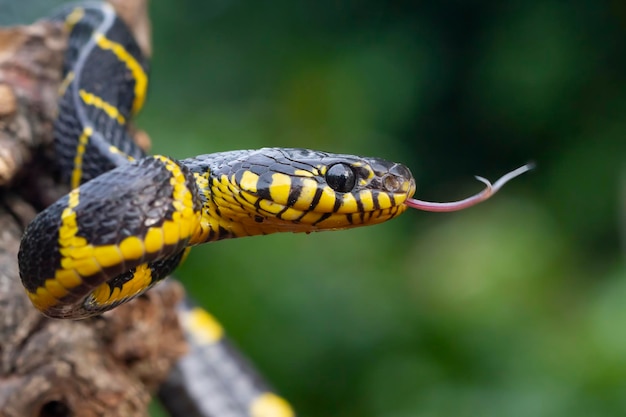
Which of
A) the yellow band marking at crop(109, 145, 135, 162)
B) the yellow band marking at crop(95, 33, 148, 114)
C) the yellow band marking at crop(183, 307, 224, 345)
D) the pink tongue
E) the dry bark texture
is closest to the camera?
the pink tongue

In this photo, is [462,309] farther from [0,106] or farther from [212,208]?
[0,106]

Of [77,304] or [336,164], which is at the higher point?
[336,164]

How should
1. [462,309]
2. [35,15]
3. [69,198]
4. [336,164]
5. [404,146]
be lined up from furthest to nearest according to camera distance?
1. [404,146]
2. [462,309]
3. [35,15]
4. [336,164]
5. [69,198]

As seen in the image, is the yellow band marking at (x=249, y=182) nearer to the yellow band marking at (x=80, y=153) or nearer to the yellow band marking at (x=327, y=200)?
the yellow band marking at (x=327, y=200)

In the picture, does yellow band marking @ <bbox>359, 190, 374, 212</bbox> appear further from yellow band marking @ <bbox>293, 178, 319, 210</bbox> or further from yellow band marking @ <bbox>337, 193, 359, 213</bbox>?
yellow band marking @ <bbox>293, 178, 319, 210</bbox>

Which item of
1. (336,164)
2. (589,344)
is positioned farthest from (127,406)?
(589,344)

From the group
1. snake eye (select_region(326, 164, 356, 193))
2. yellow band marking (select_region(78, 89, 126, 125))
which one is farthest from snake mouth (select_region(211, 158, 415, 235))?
yellow band marking (select_region(78, 89, 126, 125))

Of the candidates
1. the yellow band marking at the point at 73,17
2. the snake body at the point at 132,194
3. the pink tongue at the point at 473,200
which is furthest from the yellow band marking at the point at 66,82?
the pink tongue at the point at 473,200

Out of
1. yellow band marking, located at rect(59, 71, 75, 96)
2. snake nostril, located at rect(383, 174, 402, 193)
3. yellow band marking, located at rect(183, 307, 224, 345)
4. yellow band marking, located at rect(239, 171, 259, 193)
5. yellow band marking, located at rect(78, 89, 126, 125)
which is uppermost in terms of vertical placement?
snake nostril, located at rect(383, 174, 402, 193)
